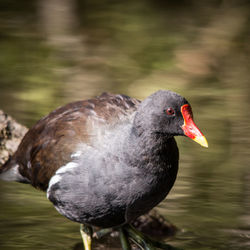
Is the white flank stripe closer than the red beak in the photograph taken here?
No

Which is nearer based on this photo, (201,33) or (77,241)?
(77,241)

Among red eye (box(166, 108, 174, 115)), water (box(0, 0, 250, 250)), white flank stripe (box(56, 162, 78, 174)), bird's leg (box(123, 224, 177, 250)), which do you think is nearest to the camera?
red eye (box(166, 108, 174, 115))

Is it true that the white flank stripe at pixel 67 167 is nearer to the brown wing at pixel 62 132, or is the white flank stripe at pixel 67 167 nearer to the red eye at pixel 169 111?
the brown wing at pixel 62 132

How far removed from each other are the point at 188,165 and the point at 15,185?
175 centimetres

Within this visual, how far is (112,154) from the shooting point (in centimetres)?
418

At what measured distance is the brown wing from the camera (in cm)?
441

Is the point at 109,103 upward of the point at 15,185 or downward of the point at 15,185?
upward

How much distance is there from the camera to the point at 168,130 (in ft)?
13.3

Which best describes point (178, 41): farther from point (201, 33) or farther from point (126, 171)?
point (126, 171)

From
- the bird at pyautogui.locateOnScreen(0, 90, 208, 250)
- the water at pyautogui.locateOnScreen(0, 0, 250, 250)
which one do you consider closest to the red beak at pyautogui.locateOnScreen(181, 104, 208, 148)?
the bird at pyautogui.locateOnScreen(0, 90, 208, 250)

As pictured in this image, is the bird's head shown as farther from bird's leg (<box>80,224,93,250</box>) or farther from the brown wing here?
bird's leg (<box>80,224,93,250</box>)

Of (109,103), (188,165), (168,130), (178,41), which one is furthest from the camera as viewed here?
(178,41)

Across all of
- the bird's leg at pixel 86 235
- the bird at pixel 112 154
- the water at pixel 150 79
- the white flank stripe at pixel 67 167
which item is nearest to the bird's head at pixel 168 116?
the bird at pixel 112 154

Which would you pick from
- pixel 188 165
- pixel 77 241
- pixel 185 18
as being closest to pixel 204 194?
pixel 188 165
